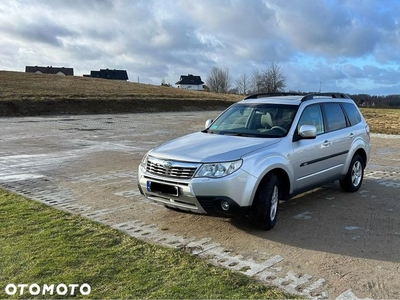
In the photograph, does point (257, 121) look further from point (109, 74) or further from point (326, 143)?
point (109, 74)

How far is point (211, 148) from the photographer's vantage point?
198 inches

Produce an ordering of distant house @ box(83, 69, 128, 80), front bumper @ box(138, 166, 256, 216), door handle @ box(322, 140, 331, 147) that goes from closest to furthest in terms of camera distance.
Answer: front bumper @ box(138, 166, 256, 216)
door handle @ box(322, 140, 331, 147)
distant house @ box(83, 69, 128, 80)

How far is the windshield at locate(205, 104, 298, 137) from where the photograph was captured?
5727 mm

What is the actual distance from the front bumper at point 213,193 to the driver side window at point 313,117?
1732 mm

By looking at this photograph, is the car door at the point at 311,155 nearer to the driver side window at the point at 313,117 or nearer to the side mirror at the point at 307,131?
the driver side window at the point at 313,117

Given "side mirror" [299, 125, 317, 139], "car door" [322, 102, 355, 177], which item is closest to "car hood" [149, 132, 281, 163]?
"side mirror" [299, 125, 317, 139]

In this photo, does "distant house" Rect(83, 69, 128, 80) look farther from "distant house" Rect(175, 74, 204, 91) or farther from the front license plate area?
the front license plate area

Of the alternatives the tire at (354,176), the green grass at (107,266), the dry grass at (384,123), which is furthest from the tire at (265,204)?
the dry grass at (384,123)

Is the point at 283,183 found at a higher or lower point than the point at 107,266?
higher

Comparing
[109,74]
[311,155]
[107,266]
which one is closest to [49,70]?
[109,74]

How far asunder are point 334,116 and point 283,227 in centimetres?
245

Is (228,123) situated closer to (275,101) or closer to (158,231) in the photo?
(275,101)

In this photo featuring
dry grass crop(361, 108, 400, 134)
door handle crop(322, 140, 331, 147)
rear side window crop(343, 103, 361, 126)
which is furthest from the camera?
dry grass crop(361, 108, 400, 134)

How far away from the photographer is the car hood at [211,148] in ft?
15.6
